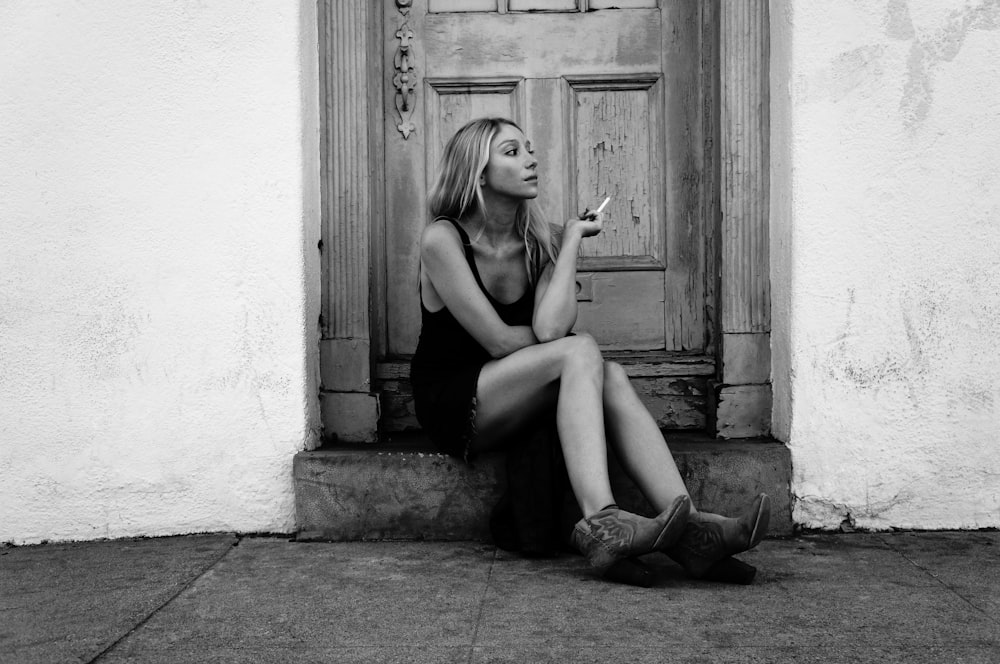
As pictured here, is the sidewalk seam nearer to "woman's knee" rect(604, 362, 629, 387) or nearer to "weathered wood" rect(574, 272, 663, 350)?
"woman's knee" rect(604, 362, 629, 387)

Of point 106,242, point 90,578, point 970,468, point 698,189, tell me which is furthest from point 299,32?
point 970,468

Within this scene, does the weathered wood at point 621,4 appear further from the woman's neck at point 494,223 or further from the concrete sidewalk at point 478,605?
the concrete sidewalk at point 478,605

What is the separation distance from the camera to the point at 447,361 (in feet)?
10.1

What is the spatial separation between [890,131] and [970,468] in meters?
1.08

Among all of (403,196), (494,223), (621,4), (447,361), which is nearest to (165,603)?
(447,361)

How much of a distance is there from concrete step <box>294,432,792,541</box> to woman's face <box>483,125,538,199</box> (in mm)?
823

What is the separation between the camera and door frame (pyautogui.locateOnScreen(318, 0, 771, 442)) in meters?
3.30

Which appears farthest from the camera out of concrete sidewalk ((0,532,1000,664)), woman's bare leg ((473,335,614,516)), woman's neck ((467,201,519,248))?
woman's neck ((467,201,519,248))

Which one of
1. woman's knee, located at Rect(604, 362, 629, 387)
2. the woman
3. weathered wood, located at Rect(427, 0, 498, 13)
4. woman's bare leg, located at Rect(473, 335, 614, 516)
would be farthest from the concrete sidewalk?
weathered wood, located at Rect(427, 0, 498, 13)

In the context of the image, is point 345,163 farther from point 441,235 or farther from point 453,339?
point 453,339

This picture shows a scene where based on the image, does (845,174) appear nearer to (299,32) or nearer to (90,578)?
(299,32)

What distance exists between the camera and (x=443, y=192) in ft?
10.2

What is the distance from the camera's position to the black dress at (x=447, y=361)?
9.77 feet

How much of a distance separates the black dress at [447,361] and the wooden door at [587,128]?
0.50 meters
